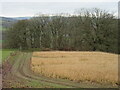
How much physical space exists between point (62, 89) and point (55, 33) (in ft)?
161

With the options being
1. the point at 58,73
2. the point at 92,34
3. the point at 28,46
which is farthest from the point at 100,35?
the point at 58,73

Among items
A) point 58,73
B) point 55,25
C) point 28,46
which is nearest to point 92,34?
point 55,25

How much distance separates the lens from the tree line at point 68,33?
171 feet

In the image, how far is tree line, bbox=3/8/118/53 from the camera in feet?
171

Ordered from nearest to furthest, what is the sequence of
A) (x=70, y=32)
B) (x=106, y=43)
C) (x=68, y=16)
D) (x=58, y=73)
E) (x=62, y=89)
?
(x=62, y=89) < (x=58, y=73) < (x=106, y=43) < (x=70, y=32) < (x=68, y=16)

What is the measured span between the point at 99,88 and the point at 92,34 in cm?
3837

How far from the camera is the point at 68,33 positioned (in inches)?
2384

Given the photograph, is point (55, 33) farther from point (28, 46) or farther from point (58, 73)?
point (58, 73)

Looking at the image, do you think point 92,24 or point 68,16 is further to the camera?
point 68,16

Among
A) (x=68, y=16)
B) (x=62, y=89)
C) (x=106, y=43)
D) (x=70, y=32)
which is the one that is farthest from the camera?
(x=68, y=16)

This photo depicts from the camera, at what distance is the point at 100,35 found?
51.9m

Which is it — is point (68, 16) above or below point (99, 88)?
above

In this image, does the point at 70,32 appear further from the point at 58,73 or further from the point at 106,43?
the point at 58,73

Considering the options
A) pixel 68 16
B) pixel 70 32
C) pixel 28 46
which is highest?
pixel 68 16
